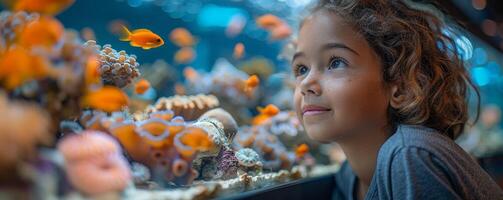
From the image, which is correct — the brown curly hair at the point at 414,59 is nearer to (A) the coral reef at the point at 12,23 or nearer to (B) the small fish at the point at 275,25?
(B) the small fish at the point at 275,25

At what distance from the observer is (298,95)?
224cm

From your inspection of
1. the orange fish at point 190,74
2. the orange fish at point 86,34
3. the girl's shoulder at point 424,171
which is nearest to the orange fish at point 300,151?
the orange fish at point 190,74

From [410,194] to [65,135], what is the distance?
4.04ft

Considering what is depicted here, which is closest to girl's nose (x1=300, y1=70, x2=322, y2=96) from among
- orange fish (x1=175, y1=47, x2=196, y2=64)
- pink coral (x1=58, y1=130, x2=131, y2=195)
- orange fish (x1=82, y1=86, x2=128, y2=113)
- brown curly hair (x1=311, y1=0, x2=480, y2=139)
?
brown curly hair (x1=311, y1=0, x2=480, y2=139)

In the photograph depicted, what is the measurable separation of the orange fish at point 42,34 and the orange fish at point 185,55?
2.29 metres

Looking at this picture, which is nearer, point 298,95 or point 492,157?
point 298,95

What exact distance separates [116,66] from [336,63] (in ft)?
3.61

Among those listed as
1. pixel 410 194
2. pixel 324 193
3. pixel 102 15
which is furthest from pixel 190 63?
pixel 410 194

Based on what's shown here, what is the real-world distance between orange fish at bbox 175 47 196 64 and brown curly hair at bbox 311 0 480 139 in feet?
5.33

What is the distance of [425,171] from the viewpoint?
5.02 feet

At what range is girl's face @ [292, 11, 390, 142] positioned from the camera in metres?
2.01

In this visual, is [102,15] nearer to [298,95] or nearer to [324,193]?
[298,95]

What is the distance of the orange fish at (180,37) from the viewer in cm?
311

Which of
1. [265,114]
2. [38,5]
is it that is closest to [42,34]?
[38,5]
